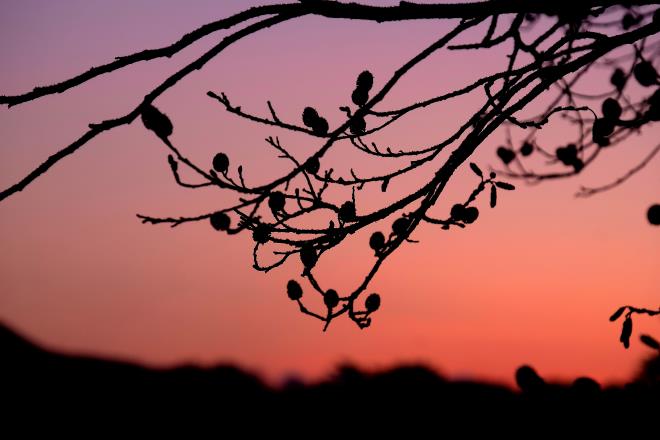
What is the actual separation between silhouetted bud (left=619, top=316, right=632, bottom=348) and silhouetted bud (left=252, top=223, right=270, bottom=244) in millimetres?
1880

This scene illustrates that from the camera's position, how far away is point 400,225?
4.00 metres

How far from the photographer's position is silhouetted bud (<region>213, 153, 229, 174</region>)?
3504 millimetres

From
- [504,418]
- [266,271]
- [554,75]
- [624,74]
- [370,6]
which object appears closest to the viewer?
[370,6]

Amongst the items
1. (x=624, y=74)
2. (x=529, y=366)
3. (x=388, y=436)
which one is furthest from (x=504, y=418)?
(x=529, y=366)

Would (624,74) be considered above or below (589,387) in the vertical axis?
above

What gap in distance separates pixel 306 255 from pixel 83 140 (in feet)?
5.59

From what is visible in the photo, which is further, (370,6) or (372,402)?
(372,402)

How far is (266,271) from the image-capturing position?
3.99m

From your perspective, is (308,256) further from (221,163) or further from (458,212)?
(458,212)

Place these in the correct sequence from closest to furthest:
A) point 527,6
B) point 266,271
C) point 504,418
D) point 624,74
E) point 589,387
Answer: point 527,6, point 589,387, point 266,271, point 624,74, point 504,418

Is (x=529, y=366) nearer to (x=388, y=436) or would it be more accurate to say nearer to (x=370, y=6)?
(x=370, y=6)

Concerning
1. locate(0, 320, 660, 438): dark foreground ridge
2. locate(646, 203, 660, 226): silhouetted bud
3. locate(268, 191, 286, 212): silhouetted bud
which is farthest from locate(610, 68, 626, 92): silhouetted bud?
locate(268, 191, 286, 212): silhouetted bud

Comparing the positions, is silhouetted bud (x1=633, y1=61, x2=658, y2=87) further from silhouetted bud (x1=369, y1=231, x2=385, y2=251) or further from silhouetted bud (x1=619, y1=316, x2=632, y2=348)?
silhouetted bud (x1=369, y1=231, x2=385, y2=251)

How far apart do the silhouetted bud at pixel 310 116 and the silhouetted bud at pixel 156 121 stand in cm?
96
